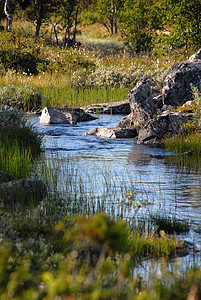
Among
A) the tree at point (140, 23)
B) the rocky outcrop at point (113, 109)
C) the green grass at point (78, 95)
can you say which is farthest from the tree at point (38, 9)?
the rocky outcrop at point (113, 109)

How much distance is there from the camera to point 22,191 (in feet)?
17.1

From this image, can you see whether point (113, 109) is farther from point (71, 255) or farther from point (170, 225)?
point (71, 255)

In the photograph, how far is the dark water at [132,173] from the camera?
225 inches

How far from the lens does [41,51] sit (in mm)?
29031

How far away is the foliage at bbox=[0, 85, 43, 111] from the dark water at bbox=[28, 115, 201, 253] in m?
3.98

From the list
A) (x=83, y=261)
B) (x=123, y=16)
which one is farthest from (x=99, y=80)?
(x=123, y=16)

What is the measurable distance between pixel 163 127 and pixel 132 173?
4.23m

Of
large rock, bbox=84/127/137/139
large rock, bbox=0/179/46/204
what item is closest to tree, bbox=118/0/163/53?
large rock, bbox=84/127/137/139

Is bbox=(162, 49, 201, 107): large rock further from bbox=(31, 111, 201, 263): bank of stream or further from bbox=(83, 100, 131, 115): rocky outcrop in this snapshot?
bbox=(31, 111, 201, 263): bank of stream

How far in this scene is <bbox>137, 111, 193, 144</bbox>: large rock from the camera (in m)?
11.6

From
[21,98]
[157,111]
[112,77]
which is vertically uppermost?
[112,77]

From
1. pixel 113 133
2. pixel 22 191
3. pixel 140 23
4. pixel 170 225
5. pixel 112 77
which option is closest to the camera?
pixel 170 225

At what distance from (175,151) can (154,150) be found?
1.91ft

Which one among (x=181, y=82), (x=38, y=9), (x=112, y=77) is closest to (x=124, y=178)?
(x=181, y=82)
